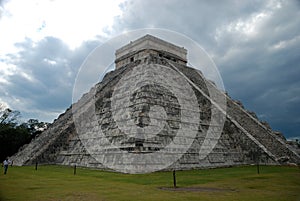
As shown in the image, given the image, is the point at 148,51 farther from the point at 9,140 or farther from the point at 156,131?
the point at 9,140

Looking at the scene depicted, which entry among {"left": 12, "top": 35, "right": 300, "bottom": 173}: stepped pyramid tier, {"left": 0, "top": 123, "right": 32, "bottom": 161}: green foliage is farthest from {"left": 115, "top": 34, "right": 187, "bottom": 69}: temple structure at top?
{"left": 0, "top": 123, "right": 32, "bottom": 161}: green foliage

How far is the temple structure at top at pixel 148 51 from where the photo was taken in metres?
24.6

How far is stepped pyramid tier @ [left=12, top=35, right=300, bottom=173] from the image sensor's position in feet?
45.6

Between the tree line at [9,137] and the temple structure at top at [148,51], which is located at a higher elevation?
the temple structure at top at [148,51]

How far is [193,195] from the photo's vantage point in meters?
7.50

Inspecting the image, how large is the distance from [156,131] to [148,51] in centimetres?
1158

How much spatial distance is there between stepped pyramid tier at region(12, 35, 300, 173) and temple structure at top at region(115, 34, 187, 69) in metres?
3.17

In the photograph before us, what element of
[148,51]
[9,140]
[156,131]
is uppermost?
[148,51]

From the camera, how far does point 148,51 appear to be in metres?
24.4

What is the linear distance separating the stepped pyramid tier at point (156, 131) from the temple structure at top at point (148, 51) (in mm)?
3165

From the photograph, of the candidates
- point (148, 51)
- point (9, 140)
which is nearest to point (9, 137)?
point (9, 140)

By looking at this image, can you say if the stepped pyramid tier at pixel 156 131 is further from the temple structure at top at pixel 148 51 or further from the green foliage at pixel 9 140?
the green foliage at pixel 9 140

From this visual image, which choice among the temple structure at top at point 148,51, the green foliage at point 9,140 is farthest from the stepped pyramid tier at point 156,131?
the green foliage at point 9,140

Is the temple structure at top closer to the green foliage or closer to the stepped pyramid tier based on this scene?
the stepped pyramid tier
